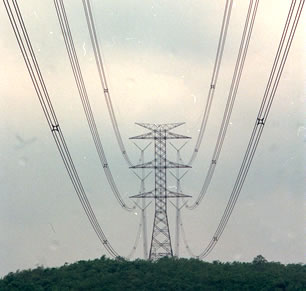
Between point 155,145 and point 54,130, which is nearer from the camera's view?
point 54,130

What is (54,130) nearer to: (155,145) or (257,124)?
(257,124)

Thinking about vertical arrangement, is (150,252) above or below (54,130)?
above

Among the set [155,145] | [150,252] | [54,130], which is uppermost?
[155,145]

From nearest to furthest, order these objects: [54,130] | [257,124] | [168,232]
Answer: [54,130]
[257,124]
[168,232]

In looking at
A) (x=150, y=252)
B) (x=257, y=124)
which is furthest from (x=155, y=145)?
(x=257, y=124)

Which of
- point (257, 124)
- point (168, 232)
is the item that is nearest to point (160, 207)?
point (168, 232)

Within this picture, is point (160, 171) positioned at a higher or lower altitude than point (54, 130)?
higher

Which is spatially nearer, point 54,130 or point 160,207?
point 54,130

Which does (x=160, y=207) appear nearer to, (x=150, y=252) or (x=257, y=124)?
(x=150, y=252)

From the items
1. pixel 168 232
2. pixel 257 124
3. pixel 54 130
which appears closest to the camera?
pixel 54 130
